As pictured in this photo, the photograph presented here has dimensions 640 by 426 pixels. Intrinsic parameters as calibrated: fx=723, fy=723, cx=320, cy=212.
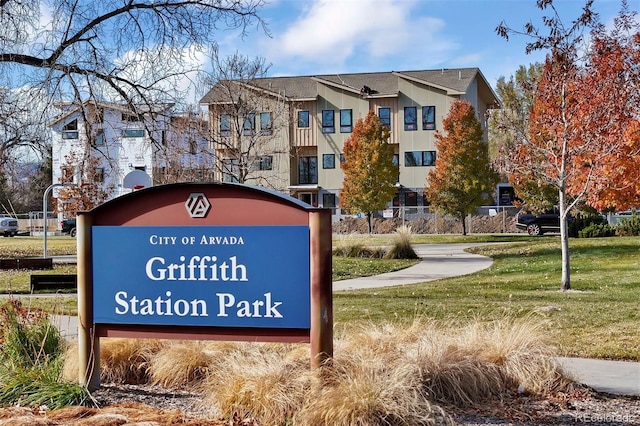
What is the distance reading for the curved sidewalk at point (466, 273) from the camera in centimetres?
620

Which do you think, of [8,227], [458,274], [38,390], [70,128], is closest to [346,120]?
[8,227]

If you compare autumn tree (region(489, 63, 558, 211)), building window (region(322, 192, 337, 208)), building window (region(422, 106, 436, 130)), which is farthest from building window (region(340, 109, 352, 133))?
autumn tree (region(489, 63, 558, 211))

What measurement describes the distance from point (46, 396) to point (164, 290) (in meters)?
1.18

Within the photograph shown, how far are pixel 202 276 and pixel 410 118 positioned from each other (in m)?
47.1

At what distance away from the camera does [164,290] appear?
590cm

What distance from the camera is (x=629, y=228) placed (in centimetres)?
3183

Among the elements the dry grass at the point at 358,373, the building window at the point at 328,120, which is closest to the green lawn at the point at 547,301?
the dry grass at the point at 358,373

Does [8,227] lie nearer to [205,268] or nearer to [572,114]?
[572,114]

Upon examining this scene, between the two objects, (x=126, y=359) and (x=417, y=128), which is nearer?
(x=126, y=359)

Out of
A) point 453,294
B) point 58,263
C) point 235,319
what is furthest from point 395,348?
point 58,263

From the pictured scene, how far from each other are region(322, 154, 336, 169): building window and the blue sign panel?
47188 millimetres

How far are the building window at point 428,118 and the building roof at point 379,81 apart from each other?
1805mm

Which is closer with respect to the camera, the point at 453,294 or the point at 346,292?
the point at 453,294

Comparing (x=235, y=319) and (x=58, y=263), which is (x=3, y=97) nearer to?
(x=235, y=319)
